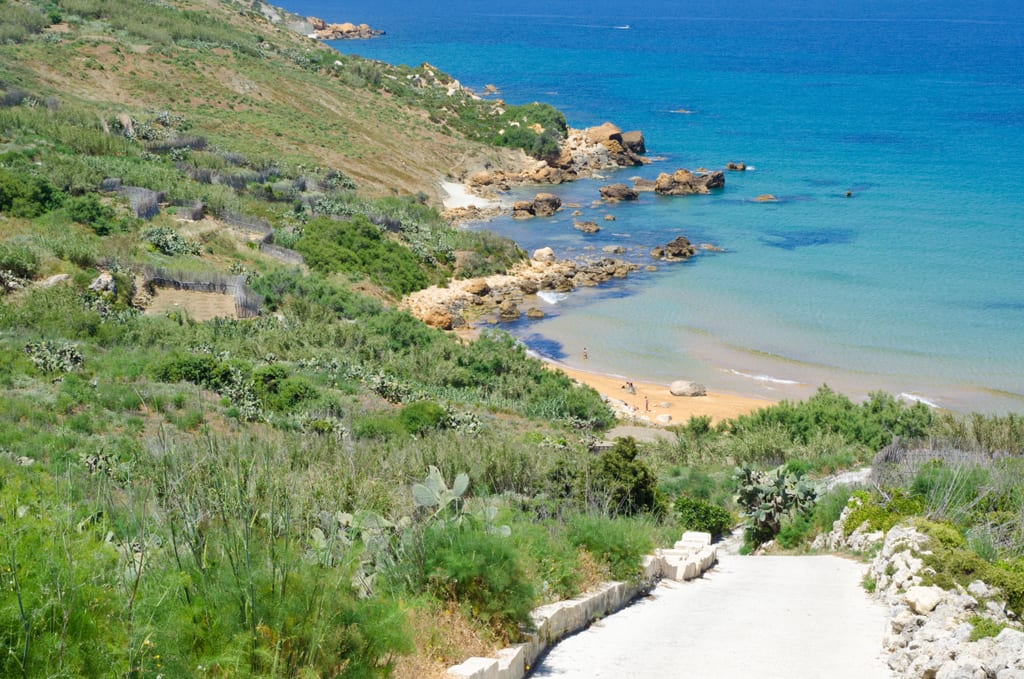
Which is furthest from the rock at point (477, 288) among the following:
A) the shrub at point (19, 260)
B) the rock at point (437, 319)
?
the shrub at point (19, 260)

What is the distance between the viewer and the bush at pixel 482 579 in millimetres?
7266

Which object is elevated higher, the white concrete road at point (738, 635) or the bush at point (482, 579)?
the bush at point (482, 579)

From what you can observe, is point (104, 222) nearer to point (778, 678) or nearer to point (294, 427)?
point (294, 427)

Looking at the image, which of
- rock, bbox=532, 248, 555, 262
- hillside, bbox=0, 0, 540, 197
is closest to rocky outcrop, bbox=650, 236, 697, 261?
rock, bbox=532, 248, 555, 262

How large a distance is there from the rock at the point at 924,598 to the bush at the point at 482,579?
3.91m

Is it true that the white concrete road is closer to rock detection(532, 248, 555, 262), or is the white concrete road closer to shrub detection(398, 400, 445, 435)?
shrub detection(398, 400, 445, 435)

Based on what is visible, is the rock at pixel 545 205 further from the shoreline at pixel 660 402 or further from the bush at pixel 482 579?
the bush at pixel 482 579

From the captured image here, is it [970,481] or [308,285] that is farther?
[308,285]

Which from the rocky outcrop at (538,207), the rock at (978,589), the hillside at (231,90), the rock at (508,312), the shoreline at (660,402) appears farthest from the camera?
the rocky outcrop at (538,207)

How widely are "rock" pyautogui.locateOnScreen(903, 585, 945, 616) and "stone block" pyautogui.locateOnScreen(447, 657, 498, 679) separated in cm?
451

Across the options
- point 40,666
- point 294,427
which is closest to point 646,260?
point 294,427

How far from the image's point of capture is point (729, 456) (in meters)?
20.8

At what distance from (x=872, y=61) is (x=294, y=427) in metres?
120

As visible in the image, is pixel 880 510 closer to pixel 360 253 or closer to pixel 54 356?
pixel 54 356
